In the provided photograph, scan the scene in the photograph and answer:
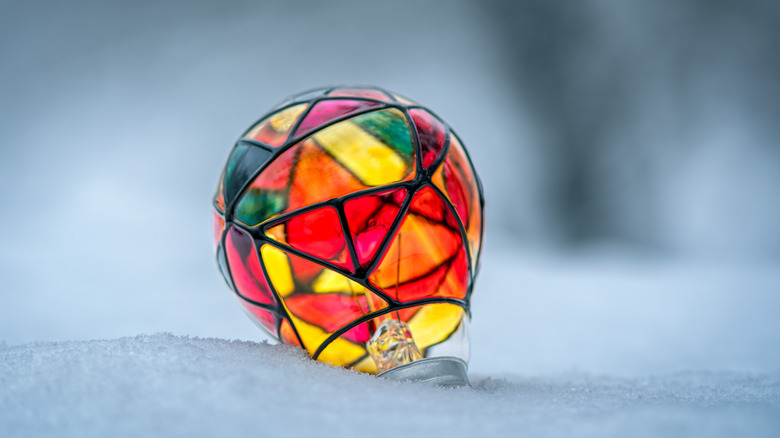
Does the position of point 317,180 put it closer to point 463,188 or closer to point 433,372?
point 463,188

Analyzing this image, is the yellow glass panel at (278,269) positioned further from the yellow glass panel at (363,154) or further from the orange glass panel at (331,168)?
the yellow glass panel at (363,154)

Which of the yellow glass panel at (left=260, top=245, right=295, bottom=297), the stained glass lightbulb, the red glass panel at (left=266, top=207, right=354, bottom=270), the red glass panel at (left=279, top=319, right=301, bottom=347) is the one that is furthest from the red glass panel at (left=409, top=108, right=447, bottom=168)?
the red glass panel at (left=279, top=319, right=301, bottom=347)

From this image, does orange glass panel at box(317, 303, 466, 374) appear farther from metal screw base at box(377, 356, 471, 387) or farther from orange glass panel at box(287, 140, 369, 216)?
orange glass panel at box(287, 140, 369, 216)

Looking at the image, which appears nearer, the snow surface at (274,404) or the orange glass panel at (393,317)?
the snow surface at (274,404)

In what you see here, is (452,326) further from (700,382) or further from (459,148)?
(700,382)

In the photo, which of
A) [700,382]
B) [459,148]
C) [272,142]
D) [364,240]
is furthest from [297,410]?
[700,382]

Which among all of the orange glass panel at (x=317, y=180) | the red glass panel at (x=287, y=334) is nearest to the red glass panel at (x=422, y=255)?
the orange glass panel at (x=317, y=180)
